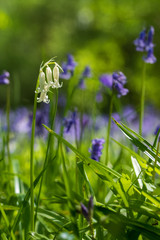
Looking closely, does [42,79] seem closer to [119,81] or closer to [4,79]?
[119,81]

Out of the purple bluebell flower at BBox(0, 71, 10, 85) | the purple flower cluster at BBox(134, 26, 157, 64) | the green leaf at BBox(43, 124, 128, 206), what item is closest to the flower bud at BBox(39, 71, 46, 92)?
the green leaf at BBox(43, 124, 128, 206)

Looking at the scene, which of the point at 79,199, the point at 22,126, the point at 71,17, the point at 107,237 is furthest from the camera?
the point at 71,17

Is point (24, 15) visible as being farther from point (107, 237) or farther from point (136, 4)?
point (107, 237)

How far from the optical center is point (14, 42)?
18531 mm

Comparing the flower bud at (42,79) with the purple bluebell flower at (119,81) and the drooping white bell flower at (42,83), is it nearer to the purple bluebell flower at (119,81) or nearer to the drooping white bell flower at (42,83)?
the drooping white bell flower at (42,83)

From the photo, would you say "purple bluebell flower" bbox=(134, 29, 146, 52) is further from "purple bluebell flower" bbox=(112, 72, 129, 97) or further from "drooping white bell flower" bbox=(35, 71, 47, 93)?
"drooping white bell flower" bbox=(35, 71, 47, 93)

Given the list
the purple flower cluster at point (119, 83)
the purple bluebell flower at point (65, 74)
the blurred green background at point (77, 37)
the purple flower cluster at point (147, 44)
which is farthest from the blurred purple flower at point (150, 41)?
the blurred green background at point (77, 37)

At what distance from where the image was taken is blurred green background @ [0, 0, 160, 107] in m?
12.7

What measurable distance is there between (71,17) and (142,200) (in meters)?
17.4

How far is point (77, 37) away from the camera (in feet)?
53.0

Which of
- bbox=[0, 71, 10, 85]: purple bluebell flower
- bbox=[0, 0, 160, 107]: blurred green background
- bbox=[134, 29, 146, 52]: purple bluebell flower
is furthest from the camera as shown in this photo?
bbox=[0, 0, 160, 107]: blurred green background

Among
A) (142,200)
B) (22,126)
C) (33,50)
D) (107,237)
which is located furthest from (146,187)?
(33,50)

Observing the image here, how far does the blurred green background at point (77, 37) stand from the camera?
12.7 meters

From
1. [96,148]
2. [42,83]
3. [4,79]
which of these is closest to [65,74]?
[4,79]
